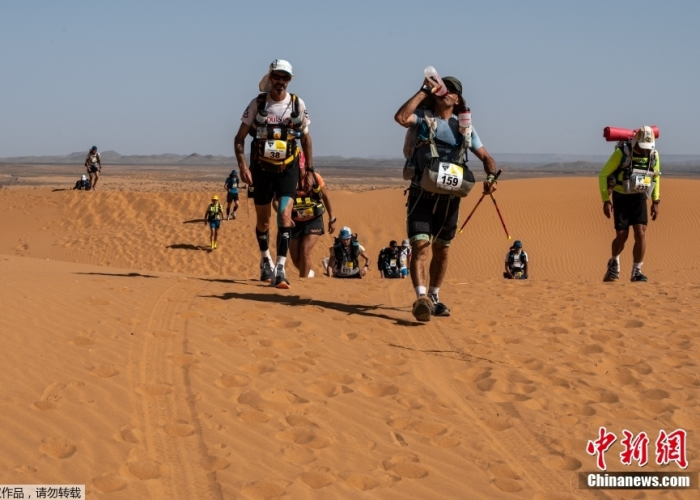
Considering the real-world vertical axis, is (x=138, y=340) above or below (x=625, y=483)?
above

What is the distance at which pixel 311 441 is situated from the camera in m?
4.38

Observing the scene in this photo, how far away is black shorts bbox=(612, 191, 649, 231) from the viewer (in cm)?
1052

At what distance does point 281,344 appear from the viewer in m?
5.94

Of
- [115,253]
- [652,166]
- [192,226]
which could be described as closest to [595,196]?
[192,226]

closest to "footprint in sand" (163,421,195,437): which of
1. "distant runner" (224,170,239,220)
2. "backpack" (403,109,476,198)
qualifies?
"backpack" (403,109,476,198)

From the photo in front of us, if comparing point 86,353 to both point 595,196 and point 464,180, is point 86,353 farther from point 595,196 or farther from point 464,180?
point 595,196

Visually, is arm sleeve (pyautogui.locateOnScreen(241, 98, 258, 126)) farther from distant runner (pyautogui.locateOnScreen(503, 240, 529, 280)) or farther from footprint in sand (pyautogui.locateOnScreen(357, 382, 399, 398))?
→ distant runner (pyautogui.locateOnScreen(503, 240, 529, 280))

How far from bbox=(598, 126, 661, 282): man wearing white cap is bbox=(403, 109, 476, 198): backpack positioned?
4.12 m

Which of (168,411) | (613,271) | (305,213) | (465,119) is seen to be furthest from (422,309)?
(613,271)

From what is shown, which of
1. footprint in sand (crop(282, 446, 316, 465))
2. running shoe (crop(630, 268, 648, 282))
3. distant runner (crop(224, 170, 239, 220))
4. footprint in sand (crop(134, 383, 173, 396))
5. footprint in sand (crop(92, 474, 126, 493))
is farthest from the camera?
distant runner (crop(224, 170, 239, 220))

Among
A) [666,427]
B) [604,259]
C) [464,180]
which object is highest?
[464,180]

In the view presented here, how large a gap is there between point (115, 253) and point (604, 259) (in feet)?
41.9

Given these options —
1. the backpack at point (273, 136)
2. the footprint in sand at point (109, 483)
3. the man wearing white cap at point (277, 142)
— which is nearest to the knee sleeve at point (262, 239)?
the man wearing white cap at point (277, 142)

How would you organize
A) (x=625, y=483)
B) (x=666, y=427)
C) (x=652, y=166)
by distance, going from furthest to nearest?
(x=652, y=166) → (x=666, y=427) → (x=625, y=483)
